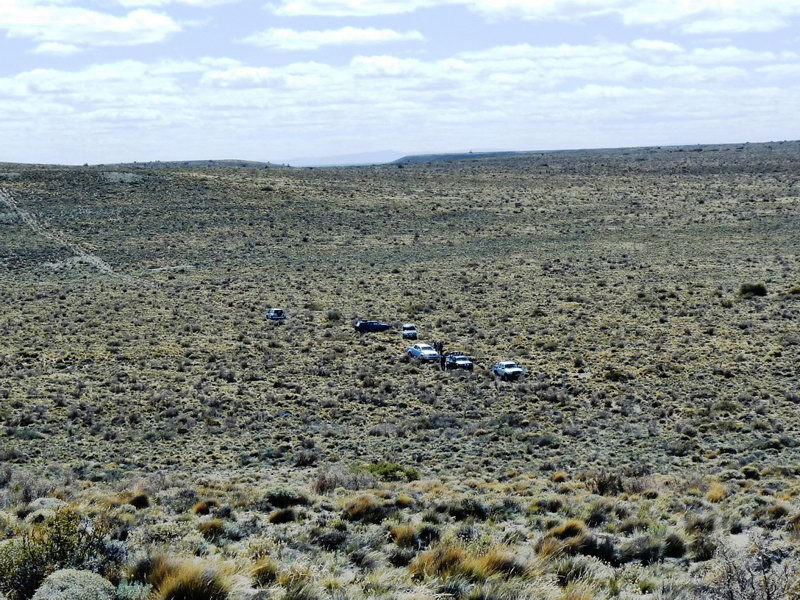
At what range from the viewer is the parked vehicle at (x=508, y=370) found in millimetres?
28106

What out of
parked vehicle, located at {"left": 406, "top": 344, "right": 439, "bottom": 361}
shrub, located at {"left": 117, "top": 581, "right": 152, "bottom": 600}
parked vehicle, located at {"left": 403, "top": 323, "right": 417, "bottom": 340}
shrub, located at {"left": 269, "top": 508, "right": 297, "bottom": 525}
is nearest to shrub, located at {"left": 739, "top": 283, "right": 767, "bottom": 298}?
parked vehicle, located at {"left": 403, "top": 323, "right": 417, "bottom": 340}

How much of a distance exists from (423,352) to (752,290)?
20.5m

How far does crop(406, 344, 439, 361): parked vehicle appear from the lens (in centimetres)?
3061

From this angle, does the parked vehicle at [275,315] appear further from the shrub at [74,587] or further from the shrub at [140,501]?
the shrub at [74,587]

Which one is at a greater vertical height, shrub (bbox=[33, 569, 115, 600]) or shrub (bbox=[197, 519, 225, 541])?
shrub (bbox=[33, 569, 115, 600])

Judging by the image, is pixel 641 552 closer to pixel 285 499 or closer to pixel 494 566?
pixel 494 566

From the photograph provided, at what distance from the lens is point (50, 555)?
28.5 feet

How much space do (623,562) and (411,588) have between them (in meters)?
3.41

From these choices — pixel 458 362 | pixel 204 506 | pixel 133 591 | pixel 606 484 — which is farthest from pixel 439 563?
pixel 458 362

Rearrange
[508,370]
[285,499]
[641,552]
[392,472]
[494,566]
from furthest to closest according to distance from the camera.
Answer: [508,370] → [392,472] → [285,499] → [641,552] → [494,566]

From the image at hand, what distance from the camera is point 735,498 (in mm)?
14422

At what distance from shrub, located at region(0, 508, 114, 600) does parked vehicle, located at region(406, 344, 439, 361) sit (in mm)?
21100

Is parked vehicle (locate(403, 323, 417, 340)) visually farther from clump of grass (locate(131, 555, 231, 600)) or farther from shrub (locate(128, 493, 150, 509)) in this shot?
clump of grass (locate(131, 555, 231, 600))

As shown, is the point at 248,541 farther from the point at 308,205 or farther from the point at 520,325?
the point at 308,205
